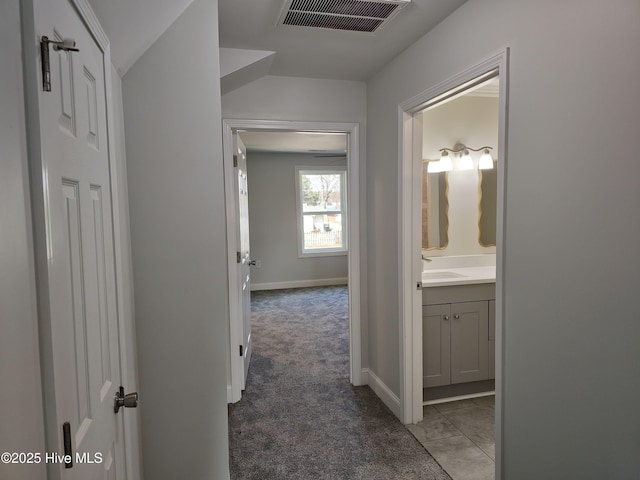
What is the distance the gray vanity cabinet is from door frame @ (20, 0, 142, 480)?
1915mm

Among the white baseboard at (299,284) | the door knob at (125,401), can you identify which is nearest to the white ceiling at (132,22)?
the door knob at (125,401)

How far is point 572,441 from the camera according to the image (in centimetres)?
141

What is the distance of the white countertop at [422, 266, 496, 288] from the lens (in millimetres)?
2777

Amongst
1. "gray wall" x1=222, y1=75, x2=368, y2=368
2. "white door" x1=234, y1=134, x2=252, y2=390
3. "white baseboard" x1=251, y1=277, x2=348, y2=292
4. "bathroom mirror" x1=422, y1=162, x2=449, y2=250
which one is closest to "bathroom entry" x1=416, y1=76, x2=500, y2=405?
"bathroom mirror" x1=422, y1=162, x2=449, y2=250

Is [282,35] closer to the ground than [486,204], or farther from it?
farther from it

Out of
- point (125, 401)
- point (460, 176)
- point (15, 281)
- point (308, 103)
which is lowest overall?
point (125, 401)

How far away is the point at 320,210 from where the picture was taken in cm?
718

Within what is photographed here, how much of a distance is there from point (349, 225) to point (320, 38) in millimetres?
1350

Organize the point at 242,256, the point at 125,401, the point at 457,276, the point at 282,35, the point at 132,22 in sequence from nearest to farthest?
the point at 125,401, the point at 132,22, the point at 282,35, the point at 457,276, the point at 242,256

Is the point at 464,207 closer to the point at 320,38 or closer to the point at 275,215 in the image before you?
the point at 320,38

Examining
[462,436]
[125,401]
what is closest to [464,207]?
[462,436]

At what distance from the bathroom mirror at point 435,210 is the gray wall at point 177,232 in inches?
78.6

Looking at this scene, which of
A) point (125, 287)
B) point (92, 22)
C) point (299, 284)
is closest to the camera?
point (92, 22)

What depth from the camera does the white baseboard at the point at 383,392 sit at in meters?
2.74
